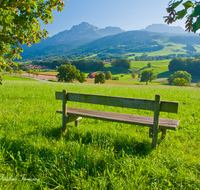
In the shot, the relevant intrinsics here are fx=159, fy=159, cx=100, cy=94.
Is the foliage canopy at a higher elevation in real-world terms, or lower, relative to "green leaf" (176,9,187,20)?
higher

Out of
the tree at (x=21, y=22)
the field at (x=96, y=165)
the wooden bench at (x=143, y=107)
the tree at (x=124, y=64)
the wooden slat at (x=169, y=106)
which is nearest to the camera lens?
the field at (x=96, y=165)

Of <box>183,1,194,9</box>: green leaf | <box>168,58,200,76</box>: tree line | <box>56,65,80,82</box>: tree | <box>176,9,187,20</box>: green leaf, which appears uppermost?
<box>168,58,200,76</box>: tree line

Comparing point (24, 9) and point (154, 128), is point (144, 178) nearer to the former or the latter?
point (154, 128)

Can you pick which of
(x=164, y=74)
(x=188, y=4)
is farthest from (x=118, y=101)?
(x=164, y=74)

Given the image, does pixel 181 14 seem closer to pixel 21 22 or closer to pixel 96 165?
pixel 96 165

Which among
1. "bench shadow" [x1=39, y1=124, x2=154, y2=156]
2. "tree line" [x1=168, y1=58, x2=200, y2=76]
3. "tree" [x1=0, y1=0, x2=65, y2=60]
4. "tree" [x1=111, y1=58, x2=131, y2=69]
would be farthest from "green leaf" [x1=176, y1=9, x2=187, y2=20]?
"tree" [x1=111, y1=58, x2=131, y2=69]

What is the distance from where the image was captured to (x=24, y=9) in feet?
18.0

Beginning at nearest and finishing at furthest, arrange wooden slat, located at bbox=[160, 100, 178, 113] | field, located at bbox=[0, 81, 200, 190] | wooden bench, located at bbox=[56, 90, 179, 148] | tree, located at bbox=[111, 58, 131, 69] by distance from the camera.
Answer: field, located at bbox=[0, 81, 200, 190] → wooden slat, located at bbox=[160, 100, 178, 113] → wooden bench, located at bbox=[56, 90, 179, 148] → tree, located at bbox=[111, 58, 131, 69]

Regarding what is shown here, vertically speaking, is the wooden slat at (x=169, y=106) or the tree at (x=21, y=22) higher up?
the tree at (x=21, y=22)

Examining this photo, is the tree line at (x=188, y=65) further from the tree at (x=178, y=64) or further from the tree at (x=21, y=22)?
the tree at (x=21, y=22)

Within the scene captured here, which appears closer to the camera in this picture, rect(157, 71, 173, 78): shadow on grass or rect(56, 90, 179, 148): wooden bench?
rect(56, 90, 179, 148): wooden bench

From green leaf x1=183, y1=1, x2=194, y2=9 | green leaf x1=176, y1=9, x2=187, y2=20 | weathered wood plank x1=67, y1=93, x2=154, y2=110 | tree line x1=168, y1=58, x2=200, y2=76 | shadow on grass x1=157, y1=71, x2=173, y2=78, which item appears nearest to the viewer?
green leaf x1=183, y1=1, x2=194, y2=9

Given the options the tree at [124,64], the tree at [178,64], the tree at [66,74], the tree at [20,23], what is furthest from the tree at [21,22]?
the tree at [124,64]

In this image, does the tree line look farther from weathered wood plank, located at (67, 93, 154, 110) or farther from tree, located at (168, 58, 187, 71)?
weathered wood plank, located at (67, 93, 154, 110)
